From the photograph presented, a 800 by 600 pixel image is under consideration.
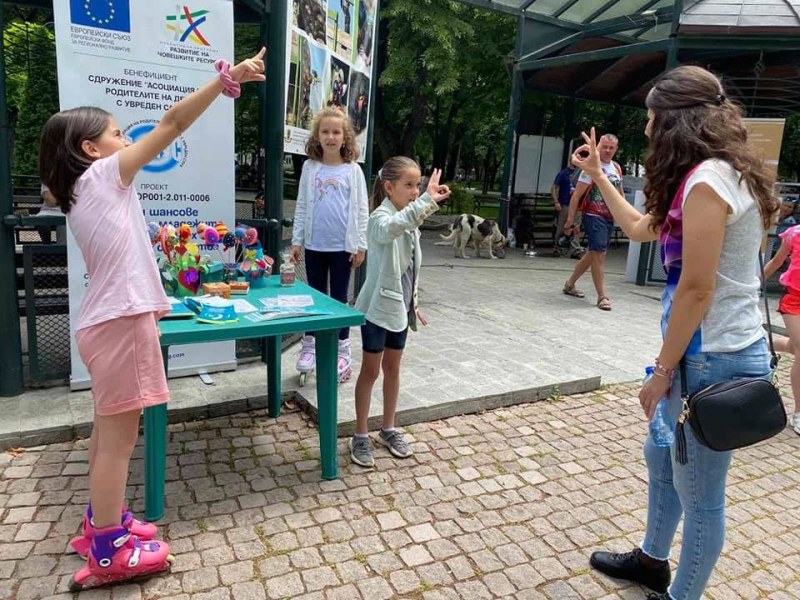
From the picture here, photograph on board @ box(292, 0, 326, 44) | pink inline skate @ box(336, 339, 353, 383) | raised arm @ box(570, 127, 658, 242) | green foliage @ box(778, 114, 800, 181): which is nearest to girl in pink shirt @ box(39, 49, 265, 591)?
raised arm @ box(570, 127, 658, 242)

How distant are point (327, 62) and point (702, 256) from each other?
4.04 m

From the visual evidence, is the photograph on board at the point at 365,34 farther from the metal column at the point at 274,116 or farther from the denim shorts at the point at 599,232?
the denim shorts at the point at 599,232

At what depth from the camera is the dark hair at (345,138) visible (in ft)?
13.0

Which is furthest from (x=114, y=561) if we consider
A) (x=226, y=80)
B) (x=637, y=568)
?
(x=637, y=568)

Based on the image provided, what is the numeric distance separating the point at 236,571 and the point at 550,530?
1415 mm

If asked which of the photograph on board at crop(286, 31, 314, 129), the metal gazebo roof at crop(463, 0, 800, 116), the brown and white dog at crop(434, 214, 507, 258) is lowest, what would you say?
the brown and white dog at crop(434, 214, 507, 258)

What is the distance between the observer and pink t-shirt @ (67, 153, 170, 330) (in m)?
2.08

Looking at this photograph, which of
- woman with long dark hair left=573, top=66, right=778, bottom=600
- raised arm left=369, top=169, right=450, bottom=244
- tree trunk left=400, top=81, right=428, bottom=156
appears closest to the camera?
woman with long dark hair left=573, top=66, right=778, bottom=600

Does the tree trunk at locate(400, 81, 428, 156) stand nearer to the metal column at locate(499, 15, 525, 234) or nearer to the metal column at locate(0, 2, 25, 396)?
the metal column at locate(499, 15, 525, 234)

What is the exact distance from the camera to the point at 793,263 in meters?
4.03

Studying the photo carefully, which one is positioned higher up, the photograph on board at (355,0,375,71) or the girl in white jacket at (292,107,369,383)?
the photograph on board at (355,0,375,71)

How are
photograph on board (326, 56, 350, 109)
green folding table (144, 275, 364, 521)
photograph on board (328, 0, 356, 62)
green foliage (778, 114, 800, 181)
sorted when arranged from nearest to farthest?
green folding table (144, 275, 364, 521)
photograph on board (328, 0, 356, 62)
photograph on board (326, 56, 350, 109)
green foliage (778, 114, 800, 181)

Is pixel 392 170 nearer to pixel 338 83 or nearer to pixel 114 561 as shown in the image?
pixel 114 561

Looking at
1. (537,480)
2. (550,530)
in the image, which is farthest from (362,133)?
(550,530)
